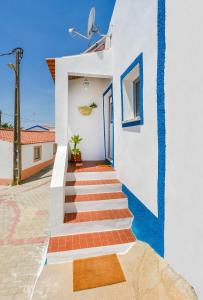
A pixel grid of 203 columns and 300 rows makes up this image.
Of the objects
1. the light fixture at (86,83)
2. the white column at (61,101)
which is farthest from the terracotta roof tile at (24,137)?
the white column at (61,101)

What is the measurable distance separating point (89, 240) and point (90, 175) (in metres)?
2.26

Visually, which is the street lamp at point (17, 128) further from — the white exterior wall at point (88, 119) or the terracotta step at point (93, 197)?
the terracotta step at point (93, 197)

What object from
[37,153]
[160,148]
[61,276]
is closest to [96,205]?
[61,276]

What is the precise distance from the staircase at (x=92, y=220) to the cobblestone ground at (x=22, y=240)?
611mm

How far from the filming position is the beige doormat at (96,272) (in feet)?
11.0

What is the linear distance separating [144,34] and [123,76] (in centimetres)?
153

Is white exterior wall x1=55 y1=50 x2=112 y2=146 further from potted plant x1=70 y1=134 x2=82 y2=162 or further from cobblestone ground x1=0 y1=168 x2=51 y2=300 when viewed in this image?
cobblestone ground x1=0 y1=168 x2=51 y2=300

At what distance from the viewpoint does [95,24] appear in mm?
7570

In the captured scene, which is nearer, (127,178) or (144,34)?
(144,34)
